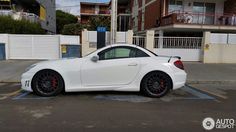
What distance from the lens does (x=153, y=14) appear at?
82.1 feet

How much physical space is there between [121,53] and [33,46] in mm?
12254

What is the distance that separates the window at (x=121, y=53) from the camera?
288 inches

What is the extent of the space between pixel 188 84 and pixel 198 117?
15.3 ft

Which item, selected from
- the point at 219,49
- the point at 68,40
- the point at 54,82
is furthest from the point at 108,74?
the point at 219,49

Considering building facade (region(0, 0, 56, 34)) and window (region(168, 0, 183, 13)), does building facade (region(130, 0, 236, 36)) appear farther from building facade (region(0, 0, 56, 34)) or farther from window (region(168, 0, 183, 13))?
building facade (region(0, 0, 56, 34))

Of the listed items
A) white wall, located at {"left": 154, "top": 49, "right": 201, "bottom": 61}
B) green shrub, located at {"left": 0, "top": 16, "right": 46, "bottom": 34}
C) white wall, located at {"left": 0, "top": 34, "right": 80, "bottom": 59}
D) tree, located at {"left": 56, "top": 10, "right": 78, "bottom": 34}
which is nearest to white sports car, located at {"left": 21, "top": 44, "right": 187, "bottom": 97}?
white wall, located at {"left": 154, "top": 49, "right": 201, "bottom": 61}

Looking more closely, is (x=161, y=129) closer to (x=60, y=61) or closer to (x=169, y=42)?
(x=60, y=61)

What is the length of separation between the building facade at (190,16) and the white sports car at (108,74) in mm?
12573

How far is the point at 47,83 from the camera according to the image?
7172 millimetres

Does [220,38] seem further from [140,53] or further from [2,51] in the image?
[2,51]

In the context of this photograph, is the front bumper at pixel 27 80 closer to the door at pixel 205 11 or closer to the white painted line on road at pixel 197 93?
the white painted line on road at pixel 197 93

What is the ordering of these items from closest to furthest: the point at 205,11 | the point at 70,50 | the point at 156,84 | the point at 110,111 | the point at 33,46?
the point at 110,111 < the point at 156,84 < the point at 70,50 < the point at 33,46 < the point at 205,11

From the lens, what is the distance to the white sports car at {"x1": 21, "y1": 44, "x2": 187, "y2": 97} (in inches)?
280

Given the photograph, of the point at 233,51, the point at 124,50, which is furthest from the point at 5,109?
the point at 233,51
